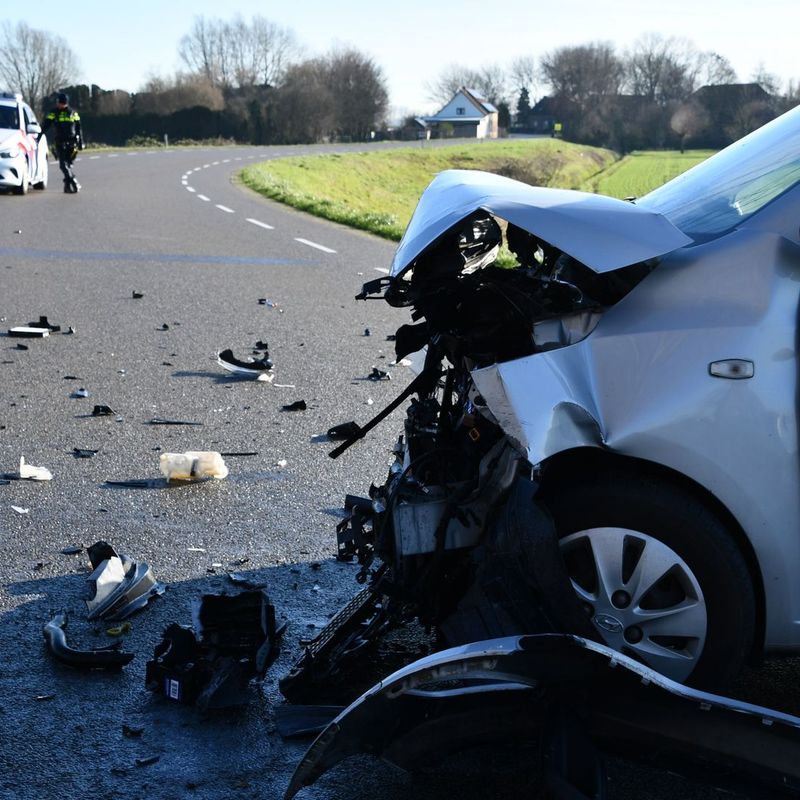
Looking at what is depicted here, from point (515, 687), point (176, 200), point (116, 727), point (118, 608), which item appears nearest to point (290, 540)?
point (118, 608)

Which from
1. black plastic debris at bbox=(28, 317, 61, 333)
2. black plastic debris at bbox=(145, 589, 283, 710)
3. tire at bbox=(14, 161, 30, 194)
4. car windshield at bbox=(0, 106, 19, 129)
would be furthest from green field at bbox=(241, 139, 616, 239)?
black plastic debris at bbox=(145, 589, 283, 710)

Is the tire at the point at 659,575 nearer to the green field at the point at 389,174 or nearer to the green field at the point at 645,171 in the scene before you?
the green field at the point at 389,174

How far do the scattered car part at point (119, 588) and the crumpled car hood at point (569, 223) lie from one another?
1635mm

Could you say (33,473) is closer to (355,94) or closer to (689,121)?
(689,121)

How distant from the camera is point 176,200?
23906 millimetres

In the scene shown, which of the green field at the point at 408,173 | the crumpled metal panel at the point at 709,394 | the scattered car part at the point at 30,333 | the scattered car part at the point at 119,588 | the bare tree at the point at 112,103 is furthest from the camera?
the bare tree at the point at 112,103

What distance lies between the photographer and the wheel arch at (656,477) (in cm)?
304

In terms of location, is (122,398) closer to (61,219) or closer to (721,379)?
(721,379)

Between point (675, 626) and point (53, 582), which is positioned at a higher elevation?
point (675, 626)

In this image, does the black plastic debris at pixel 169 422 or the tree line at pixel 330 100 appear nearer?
the black plastic debris at pixel 169 422

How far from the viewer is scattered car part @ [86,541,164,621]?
4.06m

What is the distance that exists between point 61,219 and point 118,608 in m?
15.6

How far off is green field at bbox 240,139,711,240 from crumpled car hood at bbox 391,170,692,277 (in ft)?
44.4

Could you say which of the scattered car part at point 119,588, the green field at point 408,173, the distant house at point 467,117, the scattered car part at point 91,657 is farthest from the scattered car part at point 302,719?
the distant house at point 467,117
